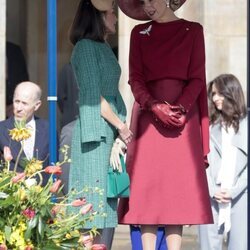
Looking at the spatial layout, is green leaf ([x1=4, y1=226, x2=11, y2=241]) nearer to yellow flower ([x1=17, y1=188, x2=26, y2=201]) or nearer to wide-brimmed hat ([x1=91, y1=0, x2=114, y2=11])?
yellow flower ([x1=17, y1=188, x2=26, y2=201])

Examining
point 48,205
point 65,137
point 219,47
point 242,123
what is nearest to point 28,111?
point 65,137

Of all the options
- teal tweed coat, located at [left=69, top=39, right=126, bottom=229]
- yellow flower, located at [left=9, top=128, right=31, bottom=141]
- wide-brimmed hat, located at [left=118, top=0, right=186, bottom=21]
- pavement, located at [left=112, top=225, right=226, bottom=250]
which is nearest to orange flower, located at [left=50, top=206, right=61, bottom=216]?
yellow flower, located at [left=9, top=128, right=31, bottom=141]

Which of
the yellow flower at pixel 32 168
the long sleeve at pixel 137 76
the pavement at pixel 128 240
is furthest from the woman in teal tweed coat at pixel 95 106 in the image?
the pavement at pixel 128 240

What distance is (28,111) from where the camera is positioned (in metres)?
8.13

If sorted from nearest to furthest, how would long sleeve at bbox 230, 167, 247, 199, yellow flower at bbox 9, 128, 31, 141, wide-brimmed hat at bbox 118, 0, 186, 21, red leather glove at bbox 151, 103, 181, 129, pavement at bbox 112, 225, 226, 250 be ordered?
yellow flower at bbox 9, 128, 31, 141 → red leather glove at bbox 151, 103, 181, 129 → wide-brimmed hat at bbox 118, 0, 186, 21 → long sleeve at bbox 230, 167, 247, 199 → pavement at bbox 112, 225, 226, 250

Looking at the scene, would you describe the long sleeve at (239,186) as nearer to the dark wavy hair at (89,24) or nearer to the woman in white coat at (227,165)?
the woman in white coat at (227,165)

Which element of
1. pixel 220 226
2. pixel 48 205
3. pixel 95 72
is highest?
pixel 95 72

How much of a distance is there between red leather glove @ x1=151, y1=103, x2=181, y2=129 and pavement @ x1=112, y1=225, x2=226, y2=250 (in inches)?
138

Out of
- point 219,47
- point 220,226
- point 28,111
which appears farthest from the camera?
point 219,47

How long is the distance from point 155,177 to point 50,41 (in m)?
1.05

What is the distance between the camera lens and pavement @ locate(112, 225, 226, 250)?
10680mm

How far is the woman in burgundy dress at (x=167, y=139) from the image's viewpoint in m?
7.30

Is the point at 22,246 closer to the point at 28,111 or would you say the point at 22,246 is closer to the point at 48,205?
the point at 48,205

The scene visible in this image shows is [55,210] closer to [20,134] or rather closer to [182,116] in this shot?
[20,134]
